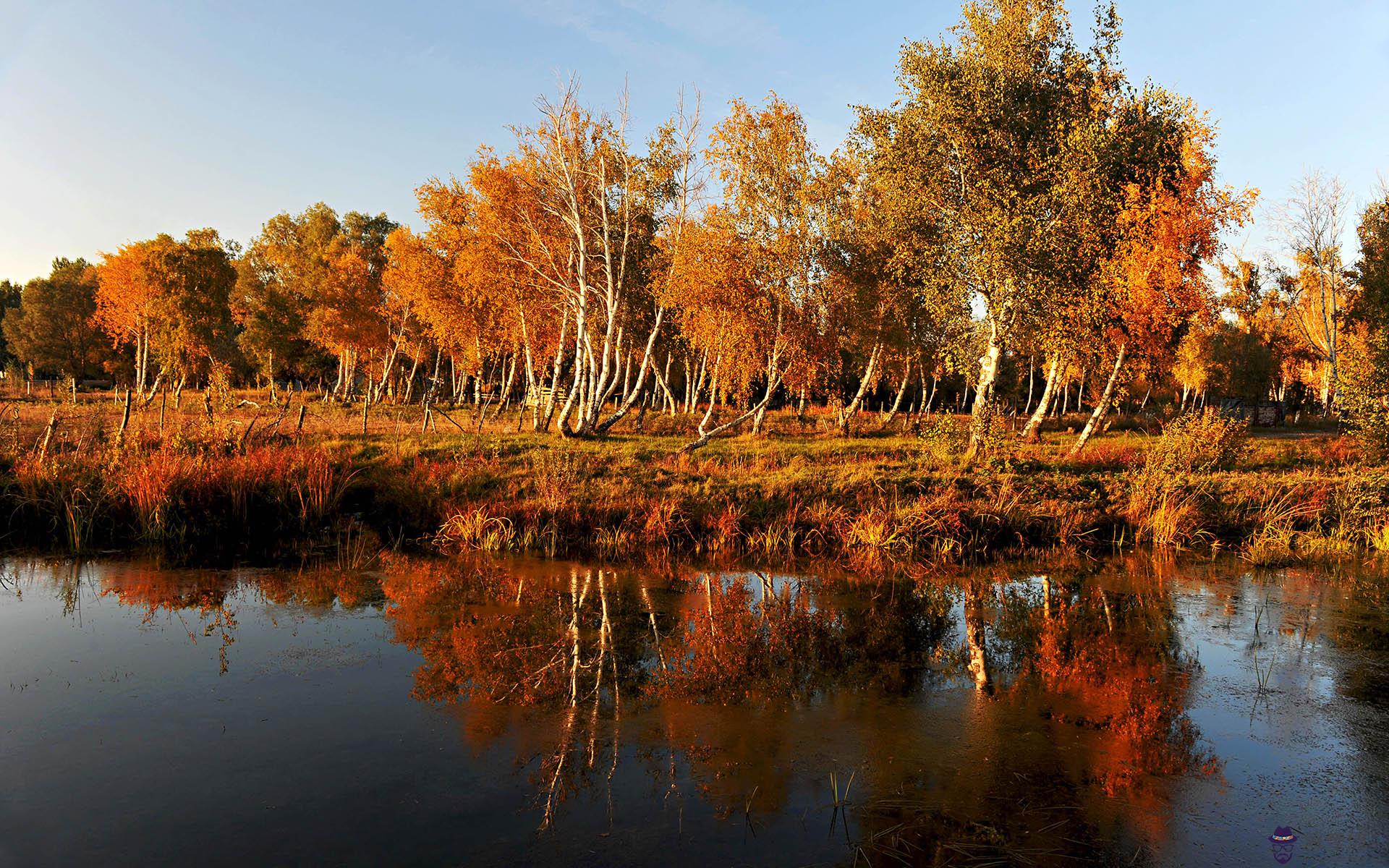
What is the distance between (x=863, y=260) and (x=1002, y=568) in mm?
16055

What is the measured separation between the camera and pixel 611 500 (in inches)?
688

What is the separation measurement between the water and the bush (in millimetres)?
7517

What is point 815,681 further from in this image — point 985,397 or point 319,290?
point 319,290

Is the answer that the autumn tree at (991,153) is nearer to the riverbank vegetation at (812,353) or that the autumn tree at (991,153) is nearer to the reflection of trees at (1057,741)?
the riverbank vegetation at (812,353)

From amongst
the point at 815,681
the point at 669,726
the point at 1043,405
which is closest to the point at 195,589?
the point at 669,726

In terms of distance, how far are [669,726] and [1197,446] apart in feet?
64.1

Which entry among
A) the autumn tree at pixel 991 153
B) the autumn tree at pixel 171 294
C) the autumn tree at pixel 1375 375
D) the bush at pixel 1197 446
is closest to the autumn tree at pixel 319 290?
the autumn tree at pixel 171 294

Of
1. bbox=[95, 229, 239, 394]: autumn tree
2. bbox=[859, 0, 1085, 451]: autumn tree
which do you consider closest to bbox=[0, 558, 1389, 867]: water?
bbox=[859, 0, 1085, 451]: autumn tree

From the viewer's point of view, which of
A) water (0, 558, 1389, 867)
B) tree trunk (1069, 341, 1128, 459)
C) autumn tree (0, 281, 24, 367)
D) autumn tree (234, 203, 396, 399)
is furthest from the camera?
autumn tree (0, 281, 24, 367)

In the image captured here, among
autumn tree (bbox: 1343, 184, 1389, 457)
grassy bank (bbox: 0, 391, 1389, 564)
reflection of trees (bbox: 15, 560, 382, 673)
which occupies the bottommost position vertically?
reflection of trees (bbox: 15, 560, 382, 673)

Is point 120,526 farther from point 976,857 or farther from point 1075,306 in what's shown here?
point 1075,306

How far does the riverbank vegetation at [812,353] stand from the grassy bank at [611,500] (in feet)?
0.27

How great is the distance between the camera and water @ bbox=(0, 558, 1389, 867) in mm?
5859

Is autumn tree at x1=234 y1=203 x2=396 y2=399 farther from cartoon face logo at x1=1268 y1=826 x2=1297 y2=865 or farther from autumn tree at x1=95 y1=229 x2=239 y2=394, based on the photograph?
cartoon face logo at x1=1268 y1=826 x2=1297 y2=865
